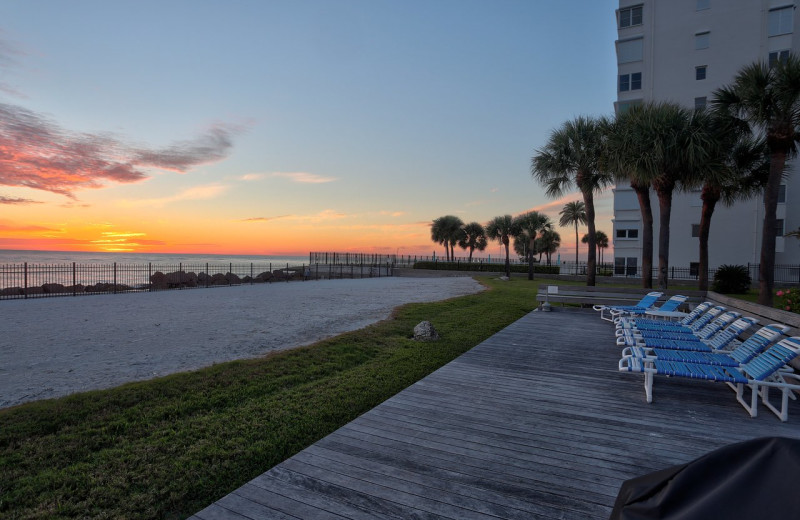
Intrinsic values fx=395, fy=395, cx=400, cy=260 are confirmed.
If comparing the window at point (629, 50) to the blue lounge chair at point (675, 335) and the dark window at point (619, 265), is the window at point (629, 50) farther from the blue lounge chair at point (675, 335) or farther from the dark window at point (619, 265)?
the blue lounge chair at point (675, 335)

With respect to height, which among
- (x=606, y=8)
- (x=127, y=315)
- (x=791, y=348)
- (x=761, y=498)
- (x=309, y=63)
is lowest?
(x=127, y=315)

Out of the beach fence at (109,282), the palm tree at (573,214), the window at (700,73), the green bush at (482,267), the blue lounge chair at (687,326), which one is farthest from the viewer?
the palm tree at (573,214)

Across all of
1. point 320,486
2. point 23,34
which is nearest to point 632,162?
point 320,486

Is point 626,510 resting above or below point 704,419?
above

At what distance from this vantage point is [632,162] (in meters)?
16.3

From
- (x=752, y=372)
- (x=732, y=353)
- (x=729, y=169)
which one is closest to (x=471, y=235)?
(x=729, y=169)

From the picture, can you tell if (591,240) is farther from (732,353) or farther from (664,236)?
(732,353)

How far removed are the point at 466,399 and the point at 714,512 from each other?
4.15m

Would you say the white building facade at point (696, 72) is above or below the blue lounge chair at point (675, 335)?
above

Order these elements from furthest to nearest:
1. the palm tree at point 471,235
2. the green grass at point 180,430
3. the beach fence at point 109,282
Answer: the palm tree at point 471,235 < the beach fence at point 109,282 < the green grass at point 180,430

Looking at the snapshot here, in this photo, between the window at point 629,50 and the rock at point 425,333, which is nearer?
the rock at point 425,333

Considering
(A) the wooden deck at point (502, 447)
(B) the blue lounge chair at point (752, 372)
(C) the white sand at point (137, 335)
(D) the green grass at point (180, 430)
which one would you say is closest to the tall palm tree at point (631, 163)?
(C) the white sand at point (137, 335)

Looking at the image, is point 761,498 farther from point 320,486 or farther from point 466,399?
point 466,399

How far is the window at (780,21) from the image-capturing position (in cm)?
3256
